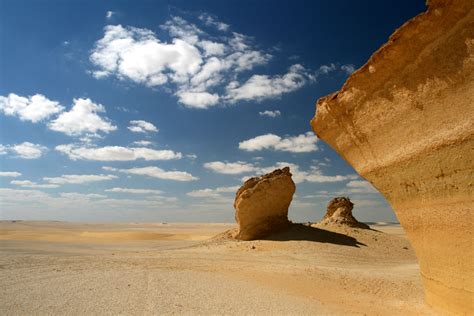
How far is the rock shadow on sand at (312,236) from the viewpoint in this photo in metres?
16.8

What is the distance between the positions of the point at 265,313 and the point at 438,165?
131 inches

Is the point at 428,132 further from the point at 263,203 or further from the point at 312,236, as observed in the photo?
the point at 263,203

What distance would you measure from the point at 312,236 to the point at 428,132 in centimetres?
1325

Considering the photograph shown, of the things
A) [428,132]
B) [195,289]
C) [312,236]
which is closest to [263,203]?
[312,236]

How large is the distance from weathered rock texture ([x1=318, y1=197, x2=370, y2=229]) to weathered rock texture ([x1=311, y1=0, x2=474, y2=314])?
16.1m

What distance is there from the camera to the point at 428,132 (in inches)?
188

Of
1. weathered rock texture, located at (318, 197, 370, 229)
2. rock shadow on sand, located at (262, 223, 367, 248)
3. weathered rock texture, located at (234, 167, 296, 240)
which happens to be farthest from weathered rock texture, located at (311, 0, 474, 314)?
weathered rock texture, located at (318, 197, 370, 229)

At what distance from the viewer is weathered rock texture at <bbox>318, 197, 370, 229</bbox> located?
A: 21.6 m

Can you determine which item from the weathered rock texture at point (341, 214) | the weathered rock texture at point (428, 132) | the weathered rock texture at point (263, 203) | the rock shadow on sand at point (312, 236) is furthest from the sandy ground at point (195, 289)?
the weathered rock texture at point (341, 214)

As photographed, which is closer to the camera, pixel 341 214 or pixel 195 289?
pixel 195 289

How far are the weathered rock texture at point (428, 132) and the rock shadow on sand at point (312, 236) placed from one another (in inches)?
438

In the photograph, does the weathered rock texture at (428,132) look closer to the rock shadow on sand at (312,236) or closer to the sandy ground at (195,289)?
the sandy ground at (195,289)

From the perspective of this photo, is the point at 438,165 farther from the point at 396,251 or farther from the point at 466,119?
the point at 396,251

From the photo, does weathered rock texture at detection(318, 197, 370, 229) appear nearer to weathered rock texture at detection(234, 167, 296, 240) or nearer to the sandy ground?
weathered rock texture at detection(234, 167, 296, 240)
